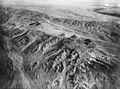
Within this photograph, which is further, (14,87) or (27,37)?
(27,37)

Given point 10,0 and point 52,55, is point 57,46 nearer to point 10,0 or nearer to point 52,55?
point 52,55

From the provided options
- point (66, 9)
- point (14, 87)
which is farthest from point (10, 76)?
point (66, 9)

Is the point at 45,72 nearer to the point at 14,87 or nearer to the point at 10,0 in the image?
the point at 14,87

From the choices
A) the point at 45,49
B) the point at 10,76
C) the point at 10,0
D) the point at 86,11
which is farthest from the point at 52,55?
the point at 10,0

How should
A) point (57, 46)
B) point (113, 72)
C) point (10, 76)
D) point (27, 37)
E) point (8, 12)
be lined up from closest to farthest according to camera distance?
point (113, 72), point (10, 76), point (57, 46), point (27, 37), point (8, 12)

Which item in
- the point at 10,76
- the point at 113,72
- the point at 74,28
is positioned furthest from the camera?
the point at 74,28

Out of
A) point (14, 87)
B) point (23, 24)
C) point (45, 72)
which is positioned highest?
point (23, 24)

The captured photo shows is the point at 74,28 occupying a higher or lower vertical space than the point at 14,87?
higher
